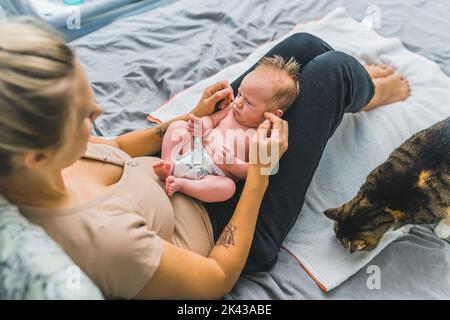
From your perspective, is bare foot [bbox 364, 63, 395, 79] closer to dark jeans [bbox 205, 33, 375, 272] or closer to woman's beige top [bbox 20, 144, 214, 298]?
dark jeans [bbox 205, 33, 375, 272]

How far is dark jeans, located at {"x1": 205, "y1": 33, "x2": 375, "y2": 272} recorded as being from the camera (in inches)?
43.0

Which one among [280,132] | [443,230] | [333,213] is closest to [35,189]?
[280,132]

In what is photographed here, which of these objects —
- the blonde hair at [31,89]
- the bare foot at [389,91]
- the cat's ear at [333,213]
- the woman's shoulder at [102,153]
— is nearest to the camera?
the blonde hair at [31,89]

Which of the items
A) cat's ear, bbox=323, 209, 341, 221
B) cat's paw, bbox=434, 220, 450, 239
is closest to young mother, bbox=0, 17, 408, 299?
cat's ear, bbox=323, 209, 341, 221

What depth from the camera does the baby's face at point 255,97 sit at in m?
1.15

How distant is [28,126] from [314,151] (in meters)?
0.68

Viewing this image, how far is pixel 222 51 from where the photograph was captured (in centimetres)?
185

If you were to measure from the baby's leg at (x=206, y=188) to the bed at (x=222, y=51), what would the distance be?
209 mm

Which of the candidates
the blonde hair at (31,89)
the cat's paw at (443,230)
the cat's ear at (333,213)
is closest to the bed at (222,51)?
the cat's paw at (443,230)

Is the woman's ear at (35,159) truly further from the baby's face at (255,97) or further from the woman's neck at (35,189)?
the baby's face at (255,97)

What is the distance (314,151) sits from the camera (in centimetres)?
112

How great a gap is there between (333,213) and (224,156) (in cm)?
32

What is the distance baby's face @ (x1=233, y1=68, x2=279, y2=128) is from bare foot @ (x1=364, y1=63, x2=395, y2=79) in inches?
23.8
